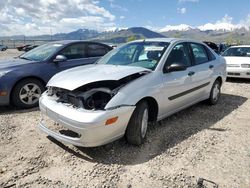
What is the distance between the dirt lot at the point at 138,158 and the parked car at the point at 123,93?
0.92 feet

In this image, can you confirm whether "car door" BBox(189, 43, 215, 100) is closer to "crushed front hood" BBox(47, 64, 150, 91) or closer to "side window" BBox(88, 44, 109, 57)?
"crushed front hood" BBox(47, 64, 150, 91)

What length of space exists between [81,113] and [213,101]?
3.90m

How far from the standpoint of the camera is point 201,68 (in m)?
5.46

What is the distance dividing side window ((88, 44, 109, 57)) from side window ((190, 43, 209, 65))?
2772 mm

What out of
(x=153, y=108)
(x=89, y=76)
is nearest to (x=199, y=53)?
(x=153, y=108)

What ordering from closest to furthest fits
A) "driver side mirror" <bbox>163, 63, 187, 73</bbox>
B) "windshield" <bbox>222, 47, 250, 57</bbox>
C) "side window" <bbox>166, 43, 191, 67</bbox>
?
"driver side mirror" <bbox>163, 63, 187, 73</bbox>, "side window" <bbox>166, 43, 191, 67</bbox>, "windshield" <bbox>222, 47, 250, 57</bbox>

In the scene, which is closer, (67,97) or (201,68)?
(67,97)

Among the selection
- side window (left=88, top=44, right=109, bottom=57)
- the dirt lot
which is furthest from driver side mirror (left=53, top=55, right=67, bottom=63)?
the dirt lot

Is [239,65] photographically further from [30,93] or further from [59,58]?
[30,93]

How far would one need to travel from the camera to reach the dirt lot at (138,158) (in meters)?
3.19

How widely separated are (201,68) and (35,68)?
3.48m

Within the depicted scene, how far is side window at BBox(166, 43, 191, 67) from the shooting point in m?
4.62

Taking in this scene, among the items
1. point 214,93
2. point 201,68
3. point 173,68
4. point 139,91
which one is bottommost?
point 214,93

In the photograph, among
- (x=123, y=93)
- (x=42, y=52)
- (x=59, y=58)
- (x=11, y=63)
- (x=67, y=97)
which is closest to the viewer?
(x=123, y=93)
